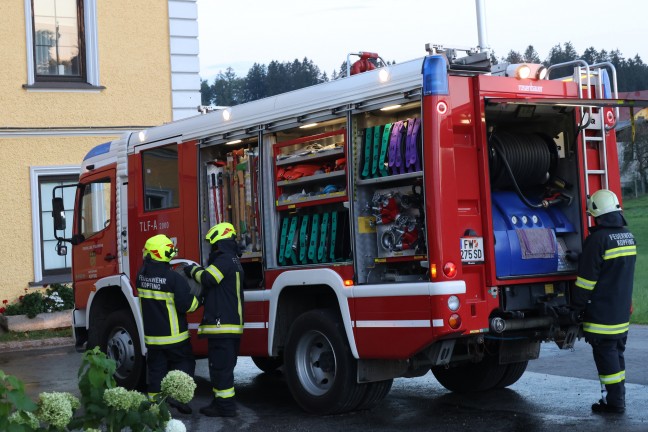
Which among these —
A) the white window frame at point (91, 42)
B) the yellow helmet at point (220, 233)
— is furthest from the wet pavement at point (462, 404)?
the white window frame at point (91, 42)

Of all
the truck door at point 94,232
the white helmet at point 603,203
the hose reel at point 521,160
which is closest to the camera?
the white helmet at point 603,203

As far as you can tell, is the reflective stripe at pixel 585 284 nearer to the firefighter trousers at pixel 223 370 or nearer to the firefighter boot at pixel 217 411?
the firefighter trousers at pixel 223 370

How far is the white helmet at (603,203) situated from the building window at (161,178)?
13.7ft

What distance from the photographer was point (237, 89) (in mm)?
90500

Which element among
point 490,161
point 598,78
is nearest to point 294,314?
point 490,161

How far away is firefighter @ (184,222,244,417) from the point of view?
857 cm

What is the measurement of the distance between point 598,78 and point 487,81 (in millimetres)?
1314

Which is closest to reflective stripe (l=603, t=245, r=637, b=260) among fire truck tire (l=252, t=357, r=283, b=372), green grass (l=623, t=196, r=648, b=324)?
fire truck tire (l=252, t=357, r=283, b=372)

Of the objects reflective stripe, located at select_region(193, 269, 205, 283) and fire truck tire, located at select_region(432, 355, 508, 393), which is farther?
fire truck tire, located at select_region(432, 355, 508, 393)

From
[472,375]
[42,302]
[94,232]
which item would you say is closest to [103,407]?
[472,375]

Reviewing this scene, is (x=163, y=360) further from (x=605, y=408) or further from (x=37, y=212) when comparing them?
(x=37, y=212)

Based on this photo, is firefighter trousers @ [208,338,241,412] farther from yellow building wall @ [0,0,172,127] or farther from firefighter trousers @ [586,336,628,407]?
yellow building wall @ [0,0,172,127]

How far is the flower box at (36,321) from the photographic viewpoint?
16266mm

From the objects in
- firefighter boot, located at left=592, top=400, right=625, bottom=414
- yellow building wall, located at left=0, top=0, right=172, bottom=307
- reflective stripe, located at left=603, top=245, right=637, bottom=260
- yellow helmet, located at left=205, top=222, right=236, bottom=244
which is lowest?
firefighter boot, located at left=592, top=400, right=625, bottom=414
